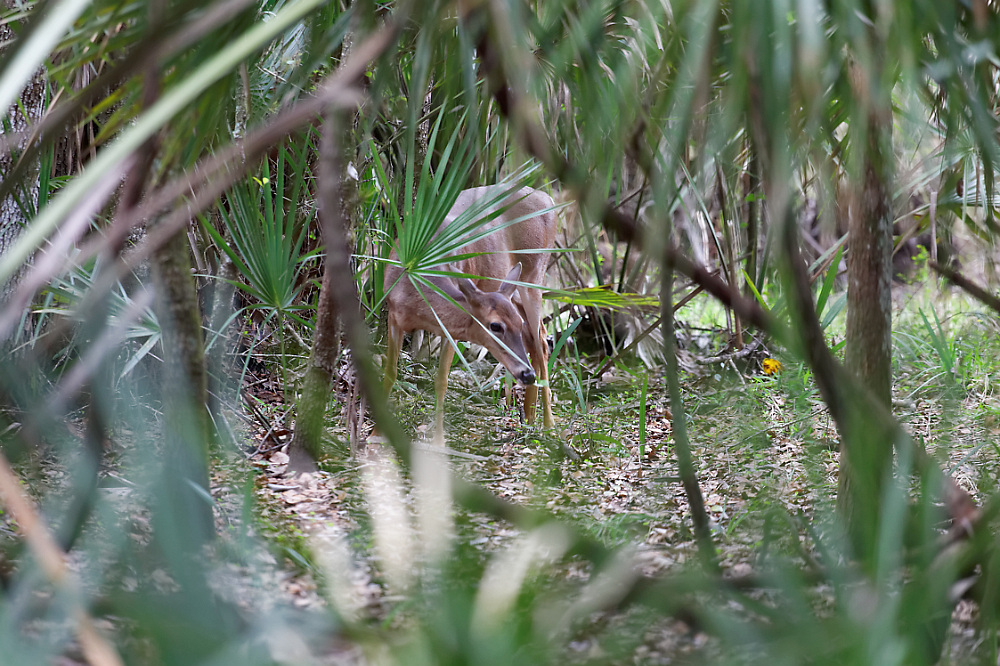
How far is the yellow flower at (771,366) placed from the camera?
16.6 ft

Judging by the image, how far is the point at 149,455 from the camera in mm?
949

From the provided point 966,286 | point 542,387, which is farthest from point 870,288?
point 542,387

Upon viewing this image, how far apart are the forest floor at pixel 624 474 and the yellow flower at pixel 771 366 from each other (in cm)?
5

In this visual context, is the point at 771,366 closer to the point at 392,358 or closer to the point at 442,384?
the point at 442,384

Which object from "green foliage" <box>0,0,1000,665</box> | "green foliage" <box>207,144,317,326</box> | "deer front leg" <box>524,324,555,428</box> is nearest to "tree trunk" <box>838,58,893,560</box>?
"green foliage" <box>0,0,1000,665</box>

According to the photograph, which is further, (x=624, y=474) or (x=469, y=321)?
(x=469, y=321)

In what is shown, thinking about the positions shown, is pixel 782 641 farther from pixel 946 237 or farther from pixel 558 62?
pixel 946 237

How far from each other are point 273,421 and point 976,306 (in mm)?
5630

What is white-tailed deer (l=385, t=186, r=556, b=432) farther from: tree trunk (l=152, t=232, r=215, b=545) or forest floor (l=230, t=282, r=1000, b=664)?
tree trunk (l=152, t=232, r=215, b=545)

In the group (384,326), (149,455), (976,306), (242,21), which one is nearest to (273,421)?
(384,326)

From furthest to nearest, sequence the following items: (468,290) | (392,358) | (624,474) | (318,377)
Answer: (468,290) → (392,358) → (624,474) → (318,377)

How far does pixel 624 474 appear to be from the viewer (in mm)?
3783

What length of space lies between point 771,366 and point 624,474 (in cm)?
179

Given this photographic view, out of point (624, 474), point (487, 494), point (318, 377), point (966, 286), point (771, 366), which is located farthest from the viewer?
point (771, 366)
